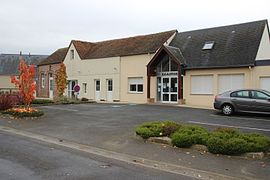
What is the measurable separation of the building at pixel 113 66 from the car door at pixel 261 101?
11875mm

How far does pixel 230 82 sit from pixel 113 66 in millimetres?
12238

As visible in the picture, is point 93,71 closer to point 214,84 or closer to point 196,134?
point 214,84

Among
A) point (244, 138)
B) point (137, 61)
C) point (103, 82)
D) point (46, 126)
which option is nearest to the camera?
point (244, 138)

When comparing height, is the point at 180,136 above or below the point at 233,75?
below

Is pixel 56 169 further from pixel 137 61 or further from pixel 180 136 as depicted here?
pixel 137 61

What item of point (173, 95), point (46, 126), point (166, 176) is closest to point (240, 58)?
point (173, 95)

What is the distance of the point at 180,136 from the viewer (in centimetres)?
941

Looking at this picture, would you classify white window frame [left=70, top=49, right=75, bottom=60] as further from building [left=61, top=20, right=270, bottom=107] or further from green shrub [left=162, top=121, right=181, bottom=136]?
green shrub [left=162, top=121, right=181, bottom=136]

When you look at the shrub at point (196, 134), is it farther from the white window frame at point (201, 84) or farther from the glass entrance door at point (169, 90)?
the glass entrance door at point (169, 90)

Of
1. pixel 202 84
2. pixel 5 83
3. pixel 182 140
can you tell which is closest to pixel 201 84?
pixel 202 84

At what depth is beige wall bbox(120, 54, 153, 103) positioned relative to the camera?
28422 mm

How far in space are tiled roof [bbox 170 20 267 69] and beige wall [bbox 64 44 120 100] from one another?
21.8 feet

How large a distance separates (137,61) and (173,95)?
193 inches

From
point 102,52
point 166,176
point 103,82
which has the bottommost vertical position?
point 166,176
